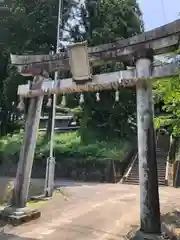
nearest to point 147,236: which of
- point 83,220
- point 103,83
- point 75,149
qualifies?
point 83,220

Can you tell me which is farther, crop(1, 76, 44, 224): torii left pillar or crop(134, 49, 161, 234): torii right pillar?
crop(1, 76, 44, 224): torii left pillar

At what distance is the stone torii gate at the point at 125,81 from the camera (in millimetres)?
6168

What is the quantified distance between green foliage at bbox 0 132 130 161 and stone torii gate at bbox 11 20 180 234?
11.2 m

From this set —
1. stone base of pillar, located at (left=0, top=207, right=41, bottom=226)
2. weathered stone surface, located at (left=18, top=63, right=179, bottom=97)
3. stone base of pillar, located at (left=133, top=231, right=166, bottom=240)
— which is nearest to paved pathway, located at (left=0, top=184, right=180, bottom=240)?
stone base of pillar, located at (left=0, top=207, right=41, bottom=226)

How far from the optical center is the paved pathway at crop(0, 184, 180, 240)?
6.56 m

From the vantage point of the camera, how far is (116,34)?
66.3ft

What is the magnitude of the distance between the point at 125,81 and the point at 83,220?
3.74 meters

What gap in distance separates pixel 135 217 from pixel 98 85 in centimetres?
377

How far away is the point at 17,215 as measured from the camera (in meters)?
7.45

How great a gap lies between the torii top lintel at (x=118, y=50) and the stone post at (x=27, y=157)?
490 mm

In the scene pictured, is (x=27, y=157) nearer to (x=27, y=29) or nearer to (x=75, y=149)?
(x=75, y=149)

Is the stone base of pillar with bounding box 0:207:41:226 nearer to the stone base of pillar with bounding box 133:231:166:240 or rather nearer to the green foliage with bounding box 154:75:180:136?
the stone base of pillar with bounding box 133:231:166:240

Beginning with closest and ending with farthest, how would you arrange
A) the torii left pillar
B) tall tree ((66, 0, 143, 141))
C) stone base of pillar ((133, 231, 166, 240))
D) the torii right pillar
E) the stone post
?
stone base of pillar ((133, 231, 166, 240))
the torii right pillar
the torii left pillar
the stone post
tall tree ((66, 0, 143, 141))

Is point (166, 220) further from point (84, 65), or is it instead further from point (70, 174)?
point (70, 174)
